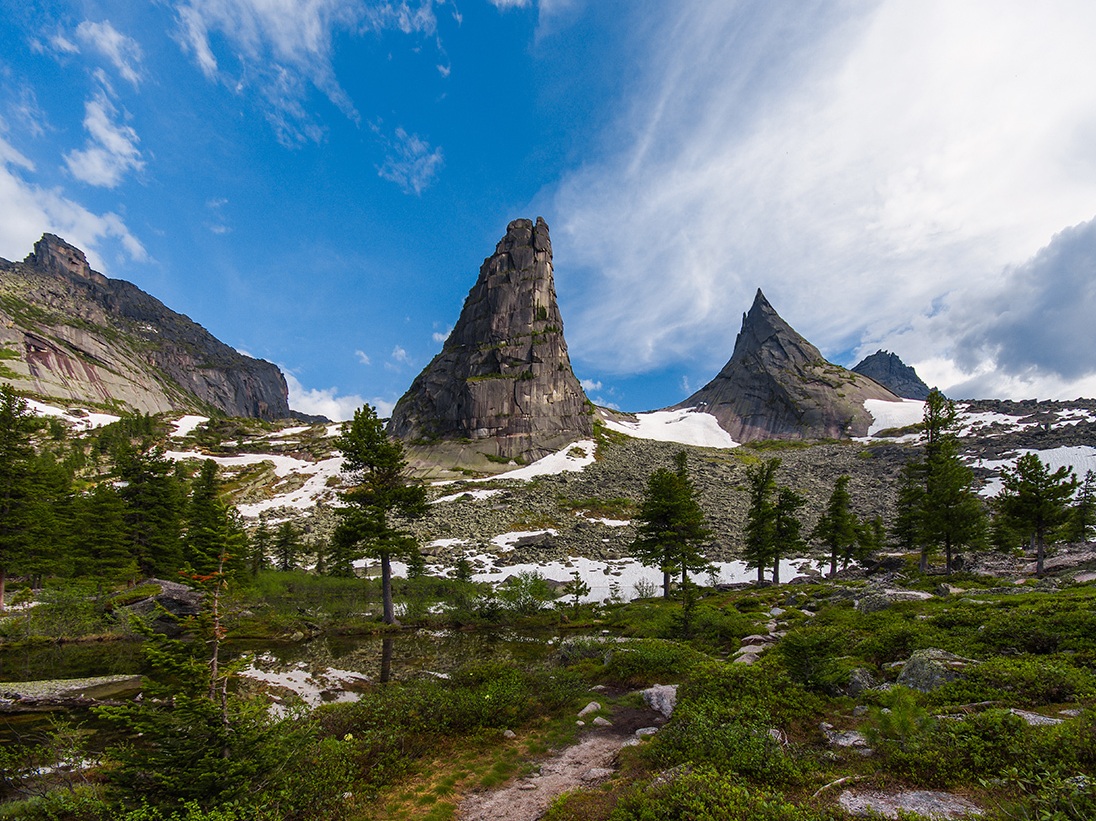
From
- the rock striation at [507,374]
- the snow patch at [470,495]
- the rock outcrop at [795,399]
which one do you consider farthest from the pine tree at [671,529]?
the rock outcrop at [795,399]

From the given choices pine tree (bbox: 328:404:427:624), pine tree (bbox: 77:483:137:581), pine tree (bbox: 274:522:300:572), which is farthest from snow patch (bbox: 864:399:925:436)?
pine tree (bbox: 77:483:137:581)

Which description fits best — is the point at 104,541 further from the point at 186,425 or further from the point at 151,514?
the point at 186,425

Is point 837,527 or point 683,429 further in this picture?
point 683,429

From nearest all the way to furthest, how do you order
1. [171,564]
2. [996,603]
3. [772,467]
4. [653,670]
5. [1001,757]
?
[1001,757] < [653,670] < [996,603] < [171,564] < [772,467]

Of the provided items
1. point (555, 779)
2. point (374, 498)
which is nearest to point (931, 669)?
point (555, 779)

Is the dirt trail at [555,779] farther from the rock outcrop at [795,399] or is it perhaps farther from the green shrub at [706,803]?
the rock outcrop at [795,399]

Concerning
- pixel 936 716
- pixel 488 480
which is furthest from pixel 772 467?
pixel 488 480

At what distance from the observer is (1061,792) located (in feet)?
14.2

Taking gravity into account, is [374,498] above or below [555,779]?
above

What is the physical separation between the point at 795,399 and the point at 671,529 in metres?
166

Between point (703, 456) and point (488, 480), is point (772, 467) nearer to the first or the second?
point (488, 480)

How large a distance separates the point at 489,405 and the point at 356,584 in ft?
255

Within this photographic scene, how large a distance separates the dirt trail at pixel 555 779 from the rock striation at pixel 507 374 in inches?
3670

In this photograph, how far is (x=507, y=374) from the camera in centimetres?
11662
